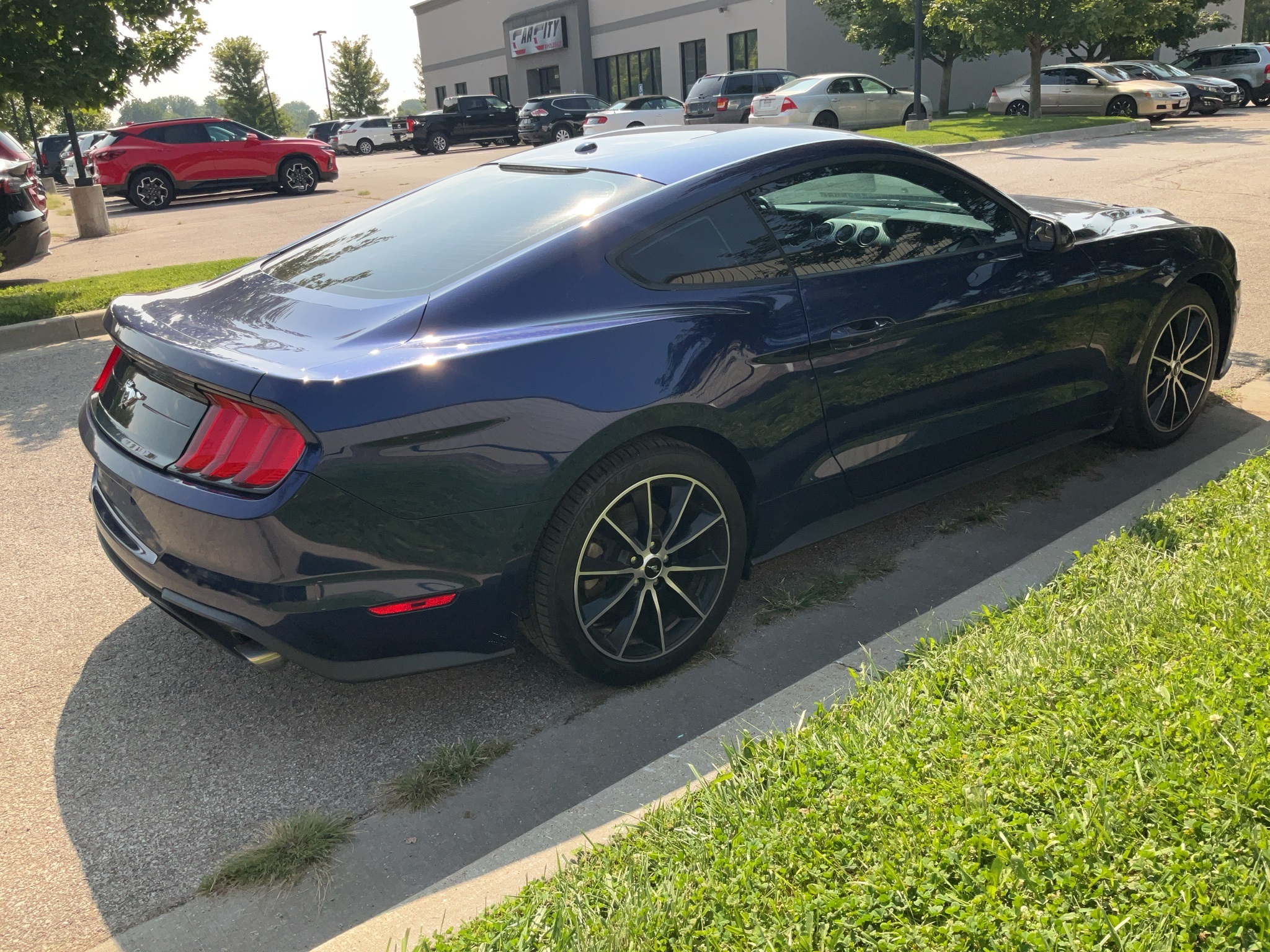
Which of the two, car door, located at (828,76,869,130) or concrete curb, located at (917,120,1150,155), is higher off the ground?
car door, located at (828,76,869,130)

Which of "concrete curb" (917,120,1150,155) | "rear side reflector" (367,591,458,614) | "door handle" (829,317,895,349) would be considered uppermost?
"door handle" (829,317,895,349)

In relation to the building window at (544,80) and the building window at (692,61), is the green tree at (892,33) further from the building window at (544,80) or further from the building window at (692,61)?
the building window at (544,80)

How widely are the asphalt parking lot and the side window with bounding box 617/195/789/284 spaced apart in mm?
1252

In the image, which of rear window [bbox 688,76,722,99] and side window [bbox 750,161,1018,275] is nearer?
side window [bbox 750,161,1018,275]

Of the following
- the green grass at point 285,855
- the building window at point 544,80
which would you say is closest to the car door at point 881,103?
the building window at point 544,80

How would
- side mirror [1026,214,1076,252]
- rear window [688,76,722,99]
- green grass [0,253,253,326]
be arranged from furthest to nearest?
rear window [688,76,722,99] < green grass [0,253,253,326] < side mirror [1026,214,1076,252]

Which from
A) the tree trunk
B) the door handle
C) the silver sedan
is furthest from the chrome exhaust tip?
the tree trunk

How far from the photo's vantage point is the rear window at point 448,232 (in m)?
3.46

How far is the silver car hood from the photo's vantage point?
4.78 m

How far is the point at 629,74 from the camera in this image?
148 ft

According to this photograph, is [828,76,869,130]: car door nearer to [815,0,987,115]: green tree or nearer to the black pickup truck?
[815,0,987,115]: green tree

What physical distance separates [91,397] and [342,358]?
1.30 metres

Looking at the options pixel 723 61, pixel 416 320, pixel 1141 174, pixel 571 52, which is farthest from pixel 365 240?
pixel 571 52

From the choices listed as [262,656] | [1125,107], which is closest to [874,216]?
[262,656]
